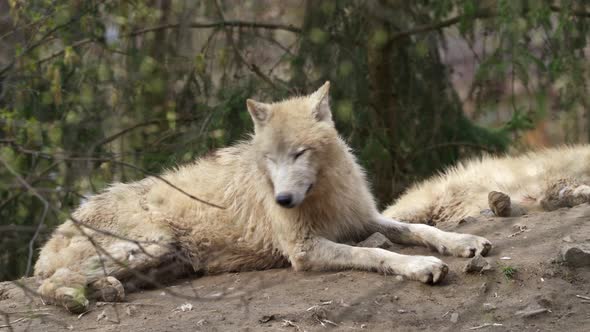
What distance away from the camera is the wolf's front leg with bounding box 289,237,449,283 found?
15.3 ft

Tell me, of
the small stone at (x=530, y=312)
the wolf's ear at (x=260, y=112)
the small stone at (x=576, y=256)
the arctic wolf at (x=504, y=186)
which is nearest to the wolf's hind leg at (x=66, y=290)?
the wolf's ear at (x=260, y=112)

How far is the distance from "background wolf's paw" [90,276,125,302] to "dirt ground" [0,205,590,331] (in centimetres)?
9

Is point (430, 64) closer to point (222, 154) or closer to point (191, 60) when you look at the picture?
point (191, 60)

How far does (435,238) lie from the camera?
5.29 m

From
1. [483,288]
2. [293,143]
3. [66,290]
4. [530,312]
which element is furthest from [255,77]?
[530,312]

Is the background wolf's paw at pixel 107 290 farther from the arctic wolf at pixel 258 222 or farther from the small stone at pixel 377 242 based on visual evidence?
the small stone at pixel 377 242

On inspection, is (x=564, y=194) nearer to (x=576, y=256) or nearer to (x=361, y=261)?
(x=576, y=256)

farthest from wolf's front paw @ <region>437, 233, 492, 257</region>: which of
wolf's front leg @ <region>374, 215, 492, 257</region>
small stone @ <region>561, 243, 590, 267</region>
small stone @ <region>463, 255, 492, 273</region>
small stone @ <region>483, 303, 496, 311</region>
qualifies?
small stone @ <region>483, 303, 496, 311</region>

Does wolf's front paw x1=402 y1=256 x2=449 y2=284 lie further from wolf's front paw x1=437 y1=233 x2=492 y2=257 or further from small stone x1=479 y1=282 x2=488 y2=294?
wolf's front paw x1=437 y1=233 x2=492 y2=257

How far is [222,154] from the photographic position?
6332mm

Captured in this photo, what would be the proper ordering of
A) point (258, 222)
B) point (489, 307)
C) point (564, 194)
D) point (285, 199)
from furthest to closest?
point (564, 194) < point (258, 222) < point (285, 199) < point (489, 307)

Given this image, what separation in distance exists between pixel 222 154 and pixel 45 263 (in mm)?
1615

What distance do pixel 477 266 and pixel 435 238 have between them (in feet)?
2.00

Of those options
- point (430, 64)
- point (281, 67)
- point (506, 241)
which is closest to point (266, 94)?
point (281, 67)
